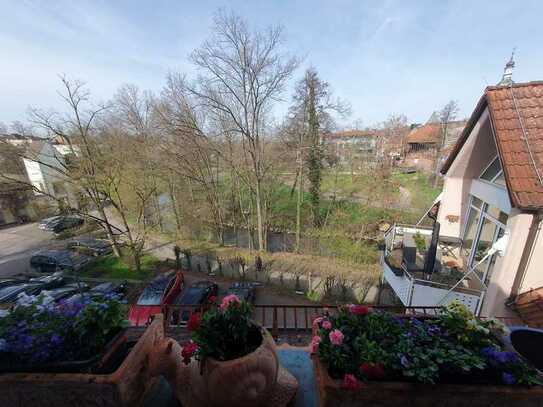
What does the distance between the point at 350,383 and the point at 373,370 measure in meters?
0.19

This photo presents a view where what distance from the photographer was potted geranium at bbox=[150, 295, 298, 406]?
4.96 feet

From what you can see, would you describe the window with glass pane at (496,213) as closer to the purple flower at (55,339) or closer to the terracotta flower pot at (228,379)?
the terracotta flower pot at (228,379)

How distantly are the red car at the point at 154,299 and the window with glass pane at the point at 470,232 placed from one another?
9.51m

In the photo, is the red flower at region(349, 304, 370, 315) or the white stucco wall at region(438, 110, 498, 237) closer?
the red flower at region(349, 304, 370, 315)

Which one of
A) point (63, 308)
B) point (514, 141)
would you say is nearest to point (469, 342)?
point (63, 308)

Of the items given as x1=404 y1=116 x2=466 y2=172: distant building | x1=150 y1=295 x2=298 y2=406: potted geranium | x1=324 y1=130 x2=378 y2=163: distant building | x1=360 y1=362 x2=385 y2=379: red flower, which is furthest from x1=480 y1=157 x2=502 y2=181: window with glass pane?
x1=404 y1=116 x2=466 y2=172: distant building

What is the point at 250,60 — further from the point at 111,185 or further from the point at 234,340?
the point at 234,340

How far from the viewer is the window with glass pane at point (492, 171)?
18.9 feet

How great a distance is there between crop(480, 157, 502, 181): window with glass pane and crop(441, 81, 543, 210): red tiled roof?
5.29 feet

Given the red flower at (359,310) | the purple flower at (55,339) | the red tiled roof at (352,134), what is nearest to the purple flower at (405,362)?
the red flower at (359,310)

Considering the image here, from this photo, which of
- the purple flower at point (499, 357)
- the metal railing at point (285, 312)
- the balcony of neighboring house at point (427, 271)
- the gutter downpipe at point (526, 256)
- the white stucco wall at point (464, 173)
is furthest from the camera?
the white stucco wall at point (464, 173)

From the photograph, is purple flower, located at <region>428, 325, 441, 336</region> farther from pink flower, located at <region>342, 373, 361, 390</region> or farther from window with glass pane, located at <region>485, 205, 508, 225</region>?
window with glass pane, located at <region>485, 205, 508, 225</region>

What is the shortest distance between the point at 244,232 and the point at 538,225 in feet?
54.2

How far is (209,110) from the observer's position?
40.7 feet
